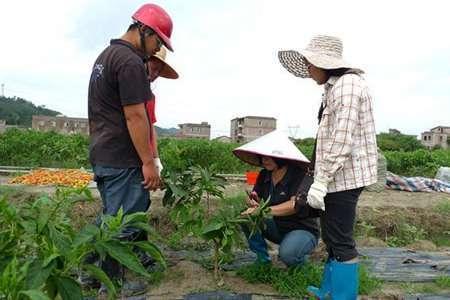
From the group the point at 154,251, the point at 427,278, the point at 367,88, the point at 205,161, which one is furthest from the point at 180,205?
the point at 205,161

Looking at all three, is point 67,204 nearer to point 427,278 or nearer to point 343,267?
point 343,267

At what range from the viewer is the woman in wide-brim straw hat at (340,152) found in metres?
2.49

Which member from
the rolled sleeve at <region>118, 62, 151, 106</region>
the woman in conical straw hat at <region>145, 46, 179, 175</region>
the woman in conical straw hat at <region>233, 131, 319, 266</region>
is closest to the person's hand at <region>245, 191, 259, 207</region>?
the woman in conical straw hat at <region>233, 131, 319, 266</region>

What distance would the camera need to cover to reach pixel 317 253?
12.9 ft

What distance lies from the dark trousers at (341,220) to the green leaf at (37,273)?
1679 mm

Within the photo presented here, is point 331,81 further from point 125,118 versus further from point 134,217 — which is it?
point 134,217

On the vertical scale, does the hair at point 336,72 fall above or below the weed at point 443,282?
above

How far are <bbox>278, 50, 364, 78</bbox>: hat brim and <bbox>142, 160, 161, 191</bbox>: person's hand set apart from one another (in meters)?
1.01

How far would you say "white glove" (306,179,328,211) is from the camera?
248 centimetres

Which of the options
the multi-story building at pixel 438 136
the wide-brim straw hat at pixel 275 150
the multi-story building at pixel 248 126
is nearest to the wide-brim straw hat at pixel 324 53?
the wide-brim straw hat at pixel 275 150

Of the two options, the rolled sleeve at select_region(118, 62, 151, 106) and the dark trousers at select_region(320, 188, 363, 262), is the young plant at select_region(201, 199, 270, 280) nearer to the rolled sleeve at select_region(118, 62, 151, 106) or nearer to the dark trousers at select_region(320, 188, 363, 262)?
the dark trousers at select_region(320, 188, 363, 262)

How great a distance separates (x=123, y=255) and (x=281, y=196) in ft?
6.24

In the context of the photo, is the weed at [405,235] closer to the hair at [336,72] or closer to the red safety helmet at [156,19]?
the hair at [336,72]

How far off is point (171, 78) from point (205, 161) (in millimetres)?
6905
